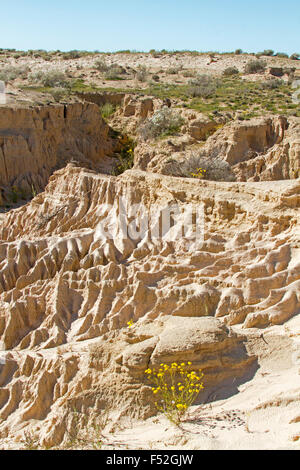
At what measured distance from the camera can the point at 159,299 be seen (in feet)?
30.4

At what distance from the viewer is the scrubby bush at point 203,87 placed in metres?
27.6

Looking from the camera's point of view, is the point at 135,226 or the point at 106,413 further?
the point at 135,226

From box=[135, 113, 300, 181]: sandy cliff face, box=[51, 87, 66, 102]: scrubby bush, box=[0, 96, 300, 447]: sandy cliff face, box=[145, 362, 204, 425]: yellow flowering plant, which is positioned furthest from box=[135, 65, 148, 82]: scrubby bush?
box=[145, 362, 204, 425]: yellow flowering plant

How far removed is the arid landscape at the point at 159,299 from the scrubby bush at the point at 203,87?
312 inches

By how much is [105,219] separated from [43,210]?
→ 8.32ft

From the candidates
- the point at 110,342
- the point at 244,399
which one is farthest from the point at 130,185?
the point at 244,399

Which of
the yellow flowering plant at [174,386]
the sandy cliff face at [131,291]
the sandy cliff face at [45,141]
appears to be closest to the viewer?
the yellow flowering plant at [174,386]

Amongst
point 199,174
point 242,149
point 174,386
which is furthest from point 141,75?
point 174,386

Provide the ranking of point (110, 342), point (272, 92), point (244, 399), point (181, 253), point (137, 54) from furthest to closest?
1. point (137, 54)
2. point (272, 92)
3. point (181, 253)
4. point (110, 342)
5. point (244, 399)

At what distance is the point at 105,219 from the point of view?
12492 mm

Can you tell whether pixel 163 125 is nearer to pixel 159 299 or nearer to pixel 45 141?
pixel 45 141

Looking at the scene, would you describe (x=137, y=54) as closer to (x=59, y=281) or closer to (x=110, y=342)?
(x=59, y=281)

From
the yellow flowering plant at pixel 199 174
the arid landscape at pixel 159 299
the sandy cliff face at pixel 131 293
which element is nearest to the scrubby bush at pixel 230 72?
the arid landscape at pixel 159 299

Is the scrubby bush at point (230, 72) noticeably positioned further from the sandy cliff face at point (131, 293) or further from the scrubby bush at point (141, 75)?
the sandy cliff face at point (131, 293)
